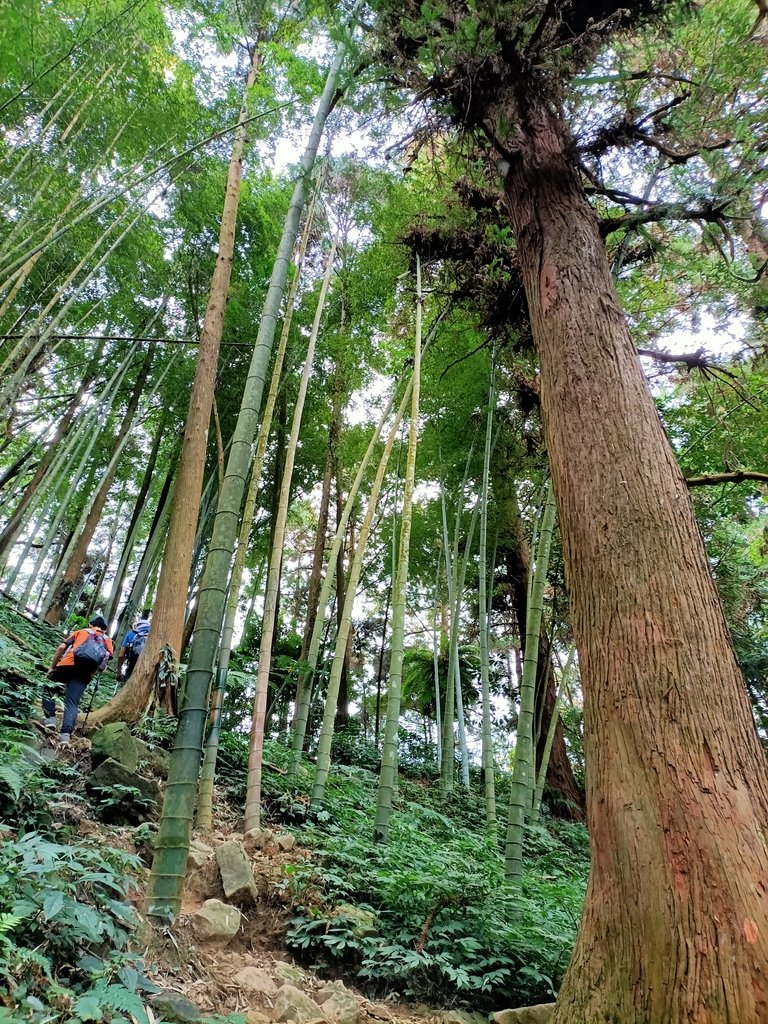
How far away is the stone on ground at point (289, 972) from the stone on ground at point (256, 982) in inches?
3.6

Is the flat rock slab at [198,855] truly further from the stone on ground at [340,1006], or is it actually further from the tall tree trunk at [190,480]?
the tall tree trunk at [190,480]

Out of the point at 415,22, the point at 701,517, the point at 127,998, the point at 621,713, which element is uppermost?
the point at 701,517

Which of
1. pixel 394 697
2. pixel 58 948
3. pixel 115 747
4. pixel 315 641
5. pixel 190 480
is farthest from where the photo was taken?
pixel 190 480

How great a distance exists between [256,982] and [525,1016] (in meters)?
0.86

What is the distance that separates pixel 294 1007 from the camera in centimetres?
173

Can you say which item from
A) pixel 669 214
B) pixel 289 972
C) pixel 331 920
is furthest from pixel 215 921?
pixel 669 214

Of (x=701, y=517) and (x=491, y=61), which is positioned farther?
(x=701, y=517)

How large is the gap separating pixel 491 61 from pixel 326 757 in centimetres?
392

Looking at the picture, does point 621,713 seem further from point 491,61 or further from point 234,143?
point 234,143

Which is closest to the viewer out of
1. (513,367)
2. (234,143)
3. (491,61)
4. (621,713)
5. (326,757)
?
(621,713)

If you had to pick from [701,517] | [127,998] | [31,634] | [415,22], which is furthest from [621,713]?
[31,634]

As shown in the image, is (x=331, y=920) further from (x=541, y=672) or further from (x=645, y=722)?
(x=541, y=672)

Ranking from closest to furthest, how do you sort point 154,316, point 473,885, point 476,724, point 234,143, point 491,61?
point 491,61
point 473,885
point 234,143
point 154,316
point 476,724

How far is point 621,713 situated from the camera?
4.80 ft
